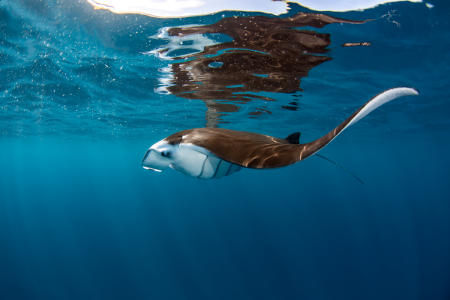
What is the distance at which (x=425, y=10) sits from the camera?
584cm

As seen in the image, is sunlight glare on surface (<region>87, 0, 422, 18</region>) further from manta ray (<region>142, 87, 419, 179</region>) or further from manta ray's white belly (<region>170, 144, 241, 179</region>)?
manta ray's white belly (<region>170, 144, 241, 179</region>)

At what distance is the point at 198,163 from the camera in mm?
2318

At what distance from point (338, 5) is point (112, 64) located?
25.6ft

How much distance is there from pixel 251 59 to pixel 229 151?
688cm

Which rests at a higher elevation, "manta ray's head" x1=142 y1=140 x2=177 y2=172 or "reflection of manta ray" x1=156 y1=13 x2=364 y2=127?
"reflection of manta ray" x1=156 y1=13 x2=364 y2=127

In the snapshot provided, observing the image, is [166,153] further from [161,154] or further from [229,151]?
[229,151]

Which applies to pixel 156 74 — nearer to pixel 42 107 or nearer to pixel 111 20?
pixel 111 20

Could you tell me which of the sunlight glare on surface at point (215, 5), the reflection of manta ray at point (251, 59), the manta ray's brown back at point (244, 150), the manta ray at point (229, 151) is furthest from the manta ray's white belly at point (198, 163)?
the reflection of manta ray at point (251, 59)

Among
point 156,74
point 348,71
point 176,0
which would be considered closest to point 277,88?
point 348,71

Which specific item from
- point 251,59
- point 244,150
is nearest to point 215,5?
point 251,59

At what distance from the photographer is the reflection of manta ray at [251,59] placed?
604 cm

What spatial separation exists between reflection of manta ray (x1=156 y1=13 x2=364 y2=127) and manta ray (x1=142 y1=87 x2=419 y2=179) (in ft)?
16.1

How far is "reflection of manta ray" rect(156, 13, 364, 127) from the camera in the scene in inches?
238

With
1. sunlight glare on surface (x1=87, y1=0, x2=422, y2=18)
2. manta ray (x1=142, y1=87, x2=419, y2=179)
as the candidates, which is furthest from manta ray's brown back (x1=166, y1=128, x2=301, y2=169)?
sunlight glare on surface (x1=87, y1=0, x2=422, y2=18)
